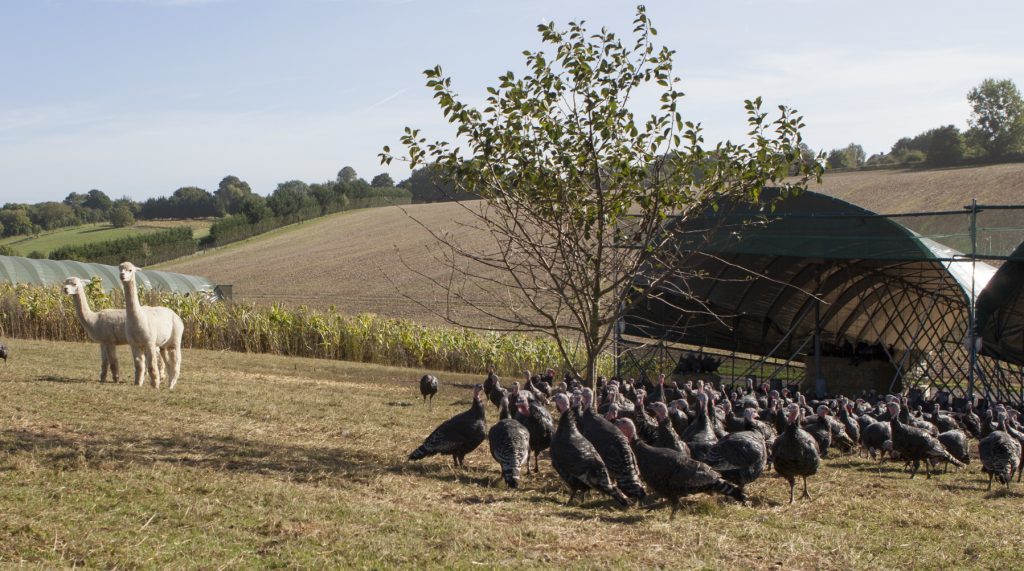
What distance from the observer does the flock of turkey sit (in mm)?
9258

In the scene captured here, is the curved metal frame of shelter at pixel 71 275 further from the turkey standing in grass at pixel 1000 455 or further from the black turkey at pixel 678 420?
the turkey standing in grass at pixel 1000 455

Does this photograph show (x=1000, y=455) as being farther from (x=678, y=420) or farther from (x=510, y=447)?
(x=510, y=447)

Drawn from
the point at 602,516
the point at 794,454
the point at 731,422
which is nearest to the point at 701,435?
the point at 794,454

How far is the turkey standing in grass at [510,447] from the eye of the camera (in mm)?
10047

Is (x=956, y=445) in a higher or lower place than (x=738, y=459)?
lower

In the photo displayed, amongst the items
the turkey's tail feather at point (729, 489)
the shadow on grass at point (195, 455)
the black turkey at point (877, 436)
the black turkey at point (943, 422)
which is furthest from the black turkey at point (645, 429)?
the black turkey at point (943, 422)

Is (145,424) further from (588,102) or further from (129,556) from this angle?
(588,102)

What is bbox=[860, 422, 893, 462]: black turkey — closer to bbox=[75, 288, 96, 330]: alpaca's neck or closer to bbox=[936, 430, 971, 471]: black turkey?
bbox=[936, 430, 971, 471]: black turkey

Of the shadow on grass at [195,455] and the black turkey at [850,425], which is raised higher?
the shadow on grass at [195,455]

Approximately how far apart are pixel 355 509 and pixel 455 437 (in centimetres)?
272

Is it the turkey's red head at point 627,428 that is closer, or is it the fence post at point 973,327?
the turkey's red head at point 627,428

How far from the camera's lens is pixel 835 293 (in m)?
26.7

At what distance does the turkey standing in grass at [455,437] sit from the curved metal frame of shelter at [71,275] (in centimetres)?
2279

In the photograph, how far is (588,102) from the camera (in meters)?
11.0
